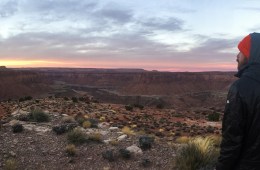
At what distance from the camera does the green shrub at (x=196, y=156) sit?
321 inches

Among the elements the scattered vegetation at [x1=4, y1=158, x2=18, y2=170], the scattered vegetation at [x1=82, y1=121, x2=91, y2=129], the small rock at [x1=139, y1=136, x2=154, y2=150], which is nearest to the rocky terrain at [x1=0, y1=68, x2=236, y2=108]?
the scattered vegetation at [x1=82, y1=121, x2=91, y2=129]

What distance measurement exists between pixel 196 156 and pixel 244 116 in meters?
5.54

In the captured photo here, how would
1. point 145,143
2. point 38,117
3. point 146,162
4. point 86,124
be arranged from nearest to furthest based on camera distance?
point 146,162 < point 145,143 < point 86,124 < point 38,117

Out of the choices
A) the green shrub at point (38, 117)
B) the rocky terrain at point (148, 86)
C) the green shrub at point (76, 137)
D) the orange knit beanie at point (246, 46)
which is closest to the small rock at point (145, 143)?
the green shrub at point (76, 137)

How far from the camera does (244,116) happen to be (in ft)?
9.77

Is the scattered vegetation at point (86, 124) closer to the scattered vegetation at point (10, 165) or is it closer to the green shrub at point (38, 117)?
the green shrub at point (38, 117)

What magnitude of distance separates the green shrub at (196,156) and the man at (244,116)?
492cm

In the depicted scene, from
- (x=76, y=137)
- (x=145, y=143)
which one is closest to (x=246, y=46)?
(x=145, y=143)

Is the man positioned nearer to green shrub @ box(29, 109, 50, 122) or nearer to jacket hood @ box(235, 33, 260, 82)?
jacket hood @ box(235, 33, 260, 82)

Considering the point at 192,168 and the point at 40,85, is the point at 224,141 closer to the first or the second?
the point at 192,168

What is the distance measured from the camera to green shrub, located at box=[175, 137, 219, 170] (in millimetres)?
8164

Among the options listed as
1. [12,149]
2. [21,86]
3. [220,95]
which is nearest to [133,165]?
[12,149]

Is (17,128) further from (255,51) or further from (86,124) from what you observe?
(255,51)

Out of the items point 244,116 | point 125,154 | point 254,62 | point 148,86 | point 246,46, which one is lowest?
point 148,86
